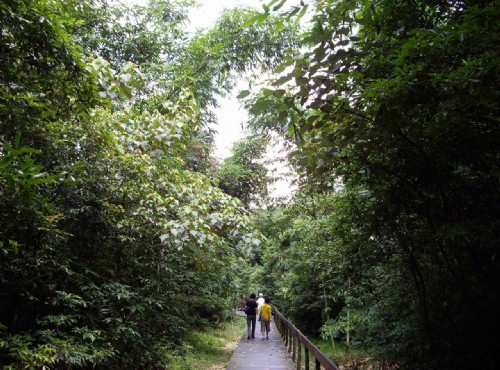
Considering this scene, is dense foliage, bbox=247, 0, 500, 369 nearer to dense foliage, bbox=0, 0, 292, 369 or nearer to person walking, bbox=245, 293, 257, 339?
dense foliage, bbox=0, 0, 292, 369

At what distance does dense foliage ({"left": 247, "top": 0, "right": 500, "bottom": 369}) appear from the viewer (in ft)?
7.65

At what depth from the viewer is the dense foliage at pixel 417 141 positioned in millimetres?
2332

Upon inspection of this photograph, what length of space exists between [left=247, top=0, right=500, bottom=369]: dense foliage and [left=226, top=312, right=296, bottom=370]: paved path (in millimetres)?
4895

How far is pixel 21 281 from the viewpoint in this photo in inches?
141

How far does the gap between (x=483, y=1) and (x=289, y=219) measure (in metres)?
9.27

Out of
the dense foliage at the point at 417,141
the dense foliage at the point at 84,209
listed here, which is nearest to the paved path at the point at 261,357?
the dense foliage at the point at 84,209

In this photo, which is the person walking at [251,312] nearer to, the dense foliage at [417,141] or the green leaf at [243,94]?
the dense foliage at [417,141]

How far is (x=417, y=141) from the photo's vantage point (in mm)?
3035

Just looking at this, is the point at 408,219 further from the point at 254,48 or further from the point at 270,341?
the point at 270,341

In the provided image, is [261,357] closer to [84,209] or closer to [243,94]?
[84,209]

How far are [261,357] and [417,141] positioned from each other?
8719mm

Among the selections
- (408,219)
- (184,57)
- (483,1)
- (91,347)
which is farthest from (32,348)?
(184,57)

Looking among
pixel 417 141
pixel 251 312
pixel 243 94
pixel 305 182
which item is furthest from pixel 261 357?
pixel 243 94

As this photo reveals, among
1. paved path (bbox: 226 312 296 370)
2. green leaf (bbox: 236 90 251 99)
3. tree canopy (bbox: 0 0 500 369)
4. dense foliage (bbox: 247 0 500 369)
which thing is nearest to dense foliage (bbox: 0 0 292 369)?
tree canopy (bbox: 0 0 500 369)
